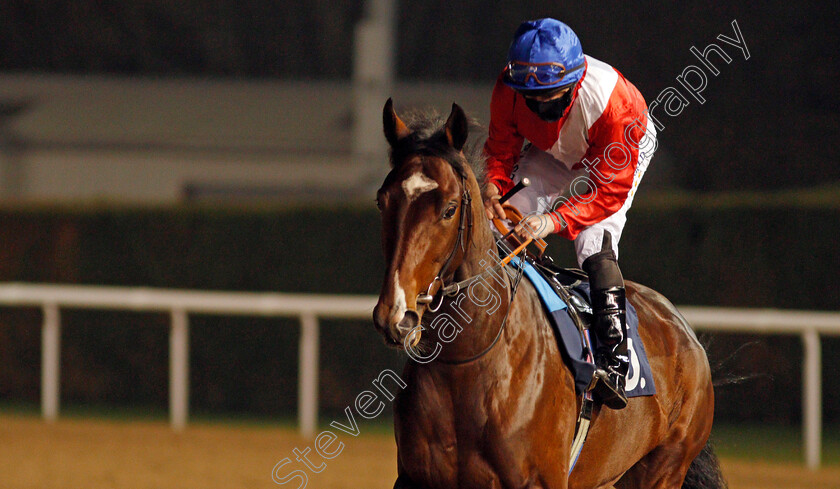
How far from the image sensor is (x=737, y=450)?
Result: 21.6ft

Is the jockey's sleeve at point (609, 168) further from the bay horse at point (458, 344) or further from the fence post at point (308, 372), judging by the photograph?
the fence post at point (308, 372)

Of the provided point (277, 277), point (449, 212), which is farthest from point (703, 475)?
point (277, 277)

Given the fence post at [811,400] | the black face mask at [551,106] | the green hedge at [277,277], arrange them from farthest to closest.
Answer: the green hedge at [277,277], the fence post at [811,400], the black face mask at [551,106]

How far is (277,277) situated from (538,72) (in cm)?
517

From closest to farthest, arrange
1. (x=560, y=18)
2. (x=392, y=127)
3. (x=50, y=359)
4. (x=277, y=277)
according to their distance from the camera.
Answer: (x=392, y=127) → (x=50, y=359) → (x=277, y=277) → (x=560, y=18)

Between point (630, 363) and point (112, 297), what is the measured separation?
4723 mm

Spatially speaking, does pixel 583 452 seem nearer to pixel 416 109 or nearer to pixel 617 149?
pixel 617 149

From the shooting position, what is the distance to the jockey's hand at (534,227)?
3.01 metres

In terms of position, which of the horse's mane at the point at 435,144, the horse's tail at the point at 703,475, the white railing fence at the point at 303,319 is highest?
the horse's mane at the point at 435,144

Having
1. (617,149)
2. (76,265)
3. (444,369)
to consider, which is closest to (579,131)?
(617,149)

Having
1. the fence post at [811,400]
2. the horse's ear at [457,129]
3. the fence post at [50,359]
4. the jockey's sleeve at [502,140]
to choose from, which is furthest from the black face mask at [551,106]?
the fence post at [50,359]

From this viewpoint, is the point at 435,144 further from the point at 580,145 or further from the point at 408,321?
the point at 580,145

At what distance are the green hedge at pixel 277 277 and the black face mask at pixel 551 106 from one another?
3851mm

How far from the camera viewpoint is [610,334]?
319 centimetres
